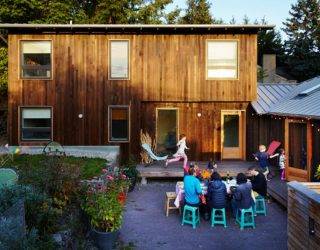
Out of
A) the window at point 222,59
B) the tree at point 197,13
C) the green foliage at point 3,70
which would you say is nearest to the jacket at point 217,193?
the window at point 222,59

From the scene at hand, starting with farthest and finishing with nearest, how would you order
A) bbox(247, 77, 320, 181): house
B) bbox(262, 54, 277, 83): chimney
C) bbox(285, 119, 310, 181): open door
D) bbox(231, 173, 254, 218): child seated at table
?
1. bbox(262, 54, 277, 83): chimney
2. bbox(285, 119, 310, 181): open door
3. bbox(247, 77, 320, 181): house
4. bbox(231, 173, 254, 218): child seated at table

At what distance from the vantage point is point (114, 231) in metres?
8.58

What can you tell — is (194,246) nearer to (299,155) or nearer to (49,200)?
(49,200)

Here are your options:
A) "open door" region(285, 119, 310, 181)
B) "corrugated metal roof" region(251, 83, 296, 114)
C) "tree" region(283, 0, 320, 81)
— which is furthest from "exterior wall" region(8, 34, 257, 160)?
"tree" region(283, 0, 320, 81)

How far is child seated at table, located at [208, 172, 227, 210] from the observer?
10.6 meters

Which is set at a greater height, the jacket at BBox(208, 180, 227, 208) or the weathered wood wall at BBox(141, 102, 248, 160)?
the weathered wood wall at BBox(141, 102, 248, 160)

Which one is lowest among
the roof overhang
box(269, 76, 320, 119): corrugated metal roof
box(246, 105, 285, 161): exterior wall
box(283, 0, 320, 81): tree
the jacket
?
the jacket

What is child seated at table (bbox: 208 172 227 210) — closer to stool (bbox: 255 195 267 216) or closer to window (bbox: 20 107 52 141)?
stool (bbox: 255 195 267 216)

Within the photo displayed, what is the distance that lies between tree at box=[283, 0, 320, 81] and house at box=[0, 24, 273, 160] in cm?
1798

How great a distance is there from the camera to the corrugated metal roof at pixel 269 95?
59.1 ft

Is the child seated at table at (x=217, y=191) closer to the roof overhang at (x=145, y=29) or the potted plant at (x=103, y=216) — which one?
the potted plant at (x=103, y=216)

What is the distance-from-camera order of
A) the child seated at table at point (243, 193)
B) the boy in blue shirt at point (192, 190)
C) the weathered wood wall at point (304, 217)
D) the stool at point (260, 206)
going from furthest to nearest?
the stool at point (260, 206) < the boy in blue shirt at point (192, 190) < the child seated at table at point (243, 193) < the weathered wood wall at point (304, 217)

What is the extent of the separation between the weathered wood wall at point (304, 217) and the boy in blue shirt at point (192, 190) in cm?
264

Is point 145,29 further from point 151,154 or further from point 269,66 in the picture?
point 269,66
